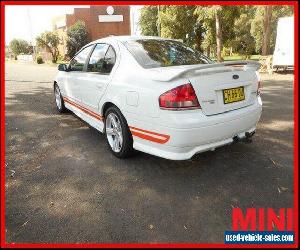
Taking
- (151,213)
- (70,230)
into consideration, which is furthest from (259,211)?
(70,230)

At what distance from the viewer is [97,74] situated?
4.70 m

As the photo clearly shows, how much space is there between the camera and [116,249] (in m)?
2.63

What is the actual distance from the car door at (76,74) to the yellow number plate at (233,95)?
261cm

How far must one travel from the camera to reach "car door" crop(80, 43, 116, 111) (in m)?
4.43

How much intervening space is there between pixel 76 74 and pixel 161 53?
1.92 meters

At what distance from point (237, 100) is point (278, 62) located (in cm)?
1414

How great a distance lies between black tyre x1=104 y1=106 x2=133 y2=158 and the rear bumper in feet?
0.97

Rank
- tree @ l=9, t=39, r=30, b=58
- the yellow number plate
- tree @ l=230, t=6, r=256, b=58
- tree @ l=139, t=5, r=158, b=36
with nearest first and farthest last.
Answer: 1. the yellow number plate
2. tree @ l=230, t=6, r=256, b=58
3. tree @ l=139, t=5, r=158, b=36
4. tree @ l=9, t=39, r=30, b=58

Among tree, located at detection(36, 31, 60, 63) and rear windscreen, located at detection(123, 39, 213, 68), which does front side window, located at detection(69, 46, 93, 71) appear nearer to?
rear windscreen, located at detection(123, 39, 213, 68)

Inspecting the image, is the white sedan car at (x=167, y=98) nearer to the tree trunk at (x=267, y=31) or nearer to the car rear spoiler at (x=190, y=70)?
the car rear spoiler at (x=190, y=70)

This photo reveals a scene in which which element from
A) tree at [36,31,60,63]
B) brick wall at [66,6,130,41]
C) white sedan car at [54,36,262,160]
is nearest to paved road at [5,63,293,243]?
white sedan car at [54,36,262,160]

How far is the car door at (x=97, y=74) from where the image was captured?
4426 mm

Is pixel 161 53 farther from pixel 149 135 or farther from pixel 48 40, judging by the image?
pixel 48 40

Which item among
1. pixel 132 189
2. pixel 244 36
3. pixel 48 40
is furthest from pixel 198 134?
pixel 244 36
